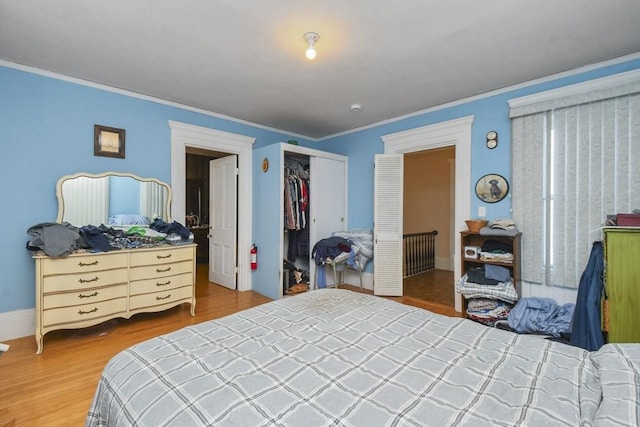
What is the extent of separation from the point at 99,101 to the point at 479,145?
13.5ft

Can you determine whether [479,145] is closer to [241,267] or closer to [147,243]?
[241,267]

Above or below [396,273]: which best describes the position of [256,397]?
above

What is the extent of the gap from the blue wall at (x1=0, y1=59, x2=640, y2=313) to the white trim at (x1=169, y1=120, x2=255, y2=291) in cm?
10

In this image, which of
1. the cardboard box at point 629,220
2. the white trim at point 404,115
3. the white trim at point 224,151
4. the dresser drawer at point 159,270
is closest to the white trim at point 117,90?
the white trim at point 404,115

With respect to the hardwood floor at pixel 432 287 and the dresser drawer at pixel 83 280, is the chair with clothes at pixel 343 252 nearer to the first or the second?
the hardwood floor at pixel 432 287

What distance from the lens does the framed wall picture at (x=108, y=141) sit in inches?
116

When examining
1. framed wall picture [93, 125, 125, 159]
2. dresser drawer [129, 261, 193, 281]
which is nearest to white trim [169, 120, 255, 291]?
framed wall picture [93, 125, 125, 159]

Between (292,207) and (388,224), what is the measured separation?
1.34 m

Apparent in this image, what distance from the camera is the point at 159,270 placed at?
2.92 metres

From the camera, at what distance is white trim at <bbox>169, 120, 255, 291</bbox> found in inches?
137

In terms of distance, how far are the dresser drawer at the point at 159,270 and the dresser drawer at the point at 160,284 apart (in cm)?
4

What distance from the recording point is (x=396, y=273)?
3.81m

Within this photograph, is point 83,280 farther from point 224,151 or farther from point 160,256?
point 224,151

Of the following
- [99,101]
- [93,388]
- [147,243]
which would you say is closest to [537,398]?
[93,388]
